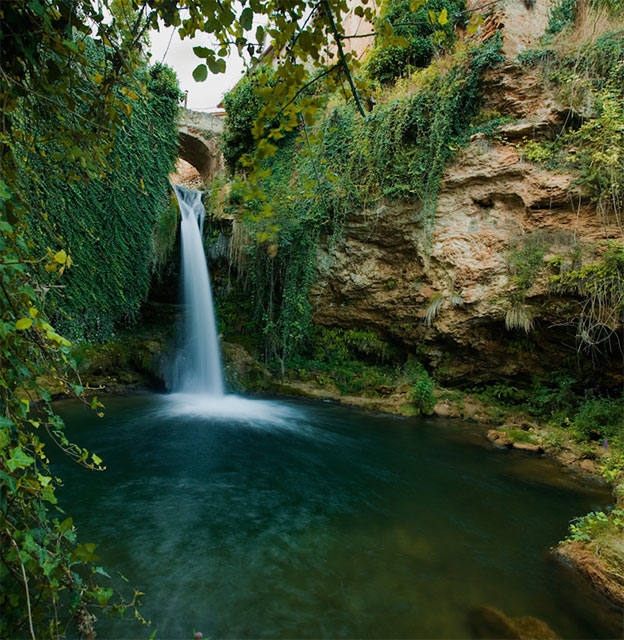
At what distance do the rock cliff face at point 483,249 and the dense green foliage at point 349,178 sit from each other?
39 cm

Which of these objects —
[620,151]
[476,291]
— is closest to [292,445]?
[476,291]

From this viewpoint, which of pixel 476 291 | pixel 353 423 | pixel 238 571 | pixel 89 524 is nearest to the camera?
pixel 238 571

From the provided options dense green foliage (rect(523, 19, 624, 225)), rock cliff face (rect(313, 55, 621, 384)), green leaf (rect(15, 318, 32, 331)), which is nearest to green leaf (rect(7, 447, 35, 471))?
green leaf (rect(15, 318, 32, 331))

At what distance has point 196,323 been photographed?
9.74 meters

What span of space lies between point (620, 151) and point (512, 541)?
6.57 metres

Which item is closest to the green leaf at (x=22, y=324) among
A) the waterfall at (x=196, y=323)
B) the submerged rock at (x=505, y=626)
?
the submerged rock at (x=505, y=626)

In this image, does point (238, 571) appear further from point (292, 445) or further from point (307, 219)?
point (307, 219)

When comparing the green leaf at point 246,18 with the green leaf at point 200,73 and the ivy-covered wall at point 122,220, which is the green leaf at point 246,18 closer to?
the green leaf at point 200,73

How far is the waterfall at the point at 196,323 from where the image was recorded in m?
8.98

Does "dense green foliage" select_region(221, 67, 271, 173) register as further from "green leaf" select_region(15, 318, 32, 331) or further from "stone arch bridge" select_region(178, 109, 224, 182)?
"green leaf" select_region(15, 318, 32, 331)

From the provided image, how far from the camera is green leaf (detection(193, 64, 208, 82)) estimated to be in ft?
4.33

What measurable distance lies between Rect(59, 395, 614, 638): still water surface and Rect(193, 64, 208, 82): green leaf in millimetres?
2702

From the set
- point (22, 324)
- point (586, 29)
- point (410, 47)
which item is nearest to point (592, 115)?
point (586, 29)

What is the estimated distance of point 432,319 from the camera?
26.0 feet
